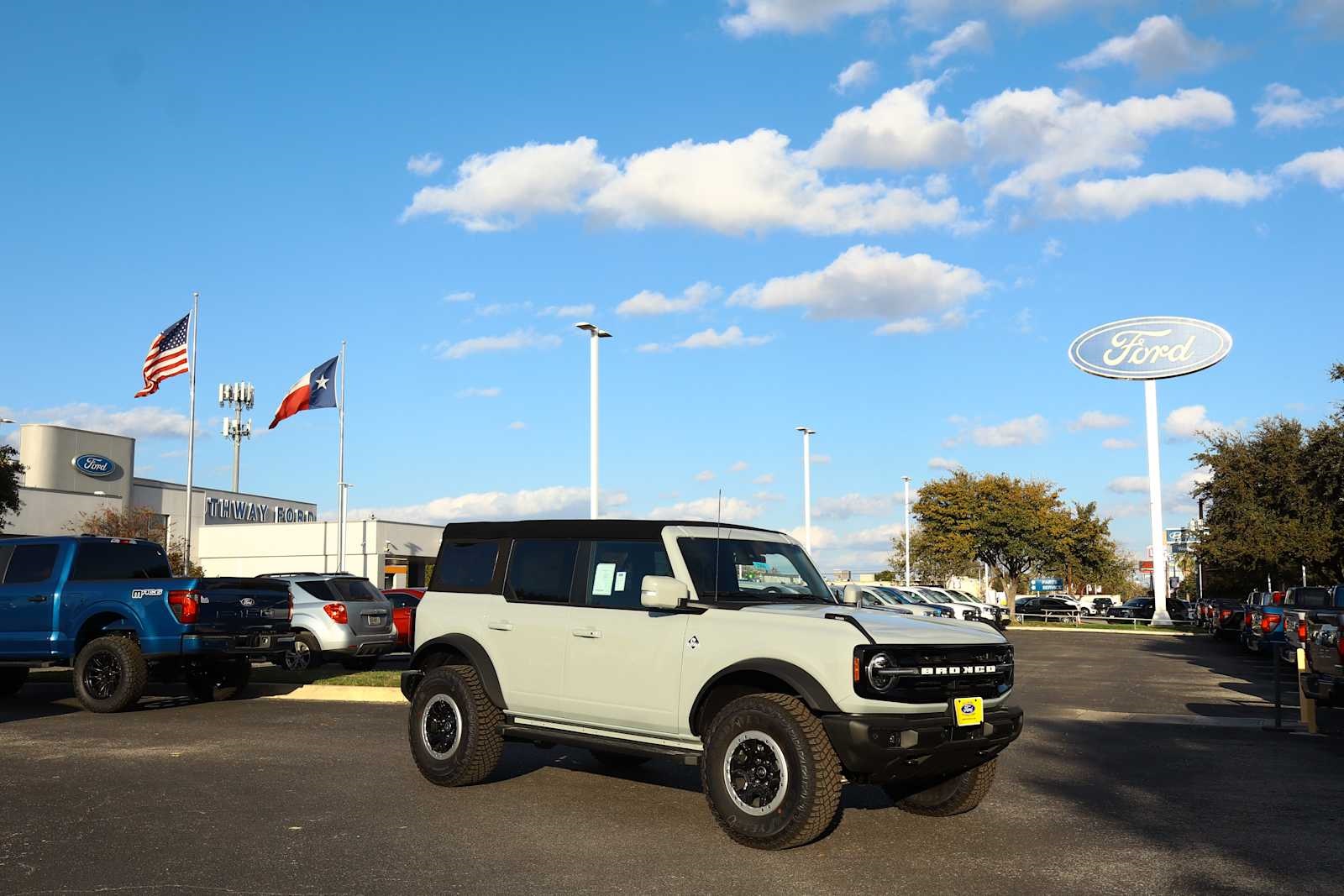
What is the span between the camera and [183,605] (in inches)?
550

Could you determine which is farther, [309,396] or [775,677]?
[309,396]

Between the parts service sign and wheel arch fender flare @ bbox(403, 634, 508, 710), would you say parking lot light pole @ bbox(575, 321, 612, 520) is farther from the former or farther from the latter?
the parts service sign

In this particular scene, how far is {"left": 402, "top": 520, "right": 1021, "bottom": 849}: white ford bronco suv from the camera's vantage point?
23.3ft

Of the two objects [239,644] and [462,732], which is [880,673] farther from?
[239,644]

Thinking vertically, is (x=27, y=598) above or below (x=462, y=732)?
above

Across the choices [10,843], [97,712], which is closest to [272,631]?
[97,712]

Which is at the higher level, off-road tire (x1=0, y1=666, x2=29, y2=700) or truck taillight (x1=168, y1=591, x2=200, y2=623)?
truck taillight (x1=168, y1=591, x2=200, y2=623)

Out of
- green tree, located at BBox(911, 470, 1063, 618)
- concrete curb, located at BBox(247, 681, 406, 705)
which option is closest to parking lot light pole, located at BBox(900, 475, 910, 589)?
green tree, located at BBox(911, 470, 1063, 618)

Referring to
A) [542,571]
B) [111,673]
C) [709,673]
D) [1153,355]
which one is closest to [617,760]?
[542,571]

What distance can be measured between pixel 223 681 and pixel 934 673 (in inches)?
462

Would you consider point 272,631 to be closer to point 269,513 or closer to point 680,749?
point 680,749

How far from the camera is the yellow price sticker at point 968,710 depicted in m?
7.30

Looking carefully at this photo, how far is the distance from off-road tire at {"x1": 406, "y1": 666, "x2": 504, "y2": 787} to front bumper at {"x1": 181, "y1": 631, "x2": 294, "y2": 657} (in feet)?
19.0

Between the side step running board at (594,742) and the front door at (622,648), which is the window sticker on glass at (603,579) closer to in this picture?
the front door at (622,648)
